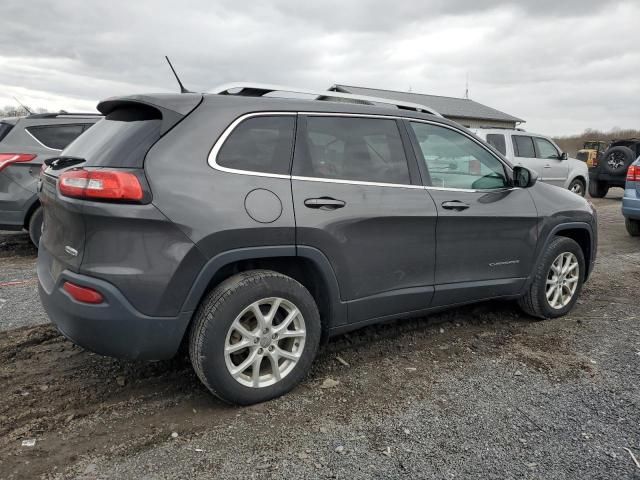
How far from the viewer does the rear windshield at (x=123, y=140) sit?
8.50 feet

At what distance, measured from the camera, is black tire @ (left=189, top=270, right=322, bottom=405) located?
264 cm

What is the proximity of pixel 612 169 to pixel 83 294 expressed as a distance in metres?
14.8

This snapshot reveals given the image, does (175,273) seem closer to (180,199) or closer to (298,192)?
(180,199)

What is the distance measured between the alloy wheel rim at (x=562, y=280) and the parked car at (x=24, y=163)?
223 inches

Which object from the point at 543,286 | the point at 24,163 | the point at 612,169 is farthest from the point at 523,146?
the point at 24,163

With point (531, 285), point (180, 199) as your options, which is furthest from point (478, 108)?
point (180, 199)

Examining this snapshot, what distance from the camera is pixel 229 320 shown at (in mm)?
2662

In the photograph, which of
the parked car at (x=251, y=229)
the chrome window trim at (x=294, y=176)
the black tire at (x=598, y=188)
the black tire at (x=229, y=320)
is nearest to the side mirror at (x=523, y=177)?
the parked car at (x=251, y=229)

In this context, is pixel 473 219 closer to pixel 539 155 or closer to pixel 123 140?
pixel 123 140

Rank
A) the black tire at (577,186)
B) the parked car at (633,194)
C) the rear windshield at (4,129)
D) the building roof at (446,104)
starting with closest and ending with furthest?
the rear windshield at (4,129), the parked car at (633,194), the black tire at (577,186), the building roof at (446,104)

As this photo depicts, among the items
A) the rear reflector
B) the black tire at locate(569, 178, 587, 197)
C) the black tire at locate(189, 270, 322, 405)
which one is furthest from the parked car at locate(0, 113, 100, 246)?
the black tire at locate(569, 178, 587, 197)

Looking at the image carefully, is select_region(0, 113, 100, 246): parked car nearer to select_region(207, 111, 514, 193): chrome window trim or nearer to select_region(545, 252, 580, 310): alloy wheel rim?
select_region(207, 111, 514, 193): chrome window trim

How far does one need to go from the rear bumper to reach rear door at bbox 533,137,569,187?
11.0 m

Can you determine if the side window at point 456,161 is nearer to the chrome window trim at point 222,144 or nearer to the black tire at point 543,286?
the black tire at point 543,286
